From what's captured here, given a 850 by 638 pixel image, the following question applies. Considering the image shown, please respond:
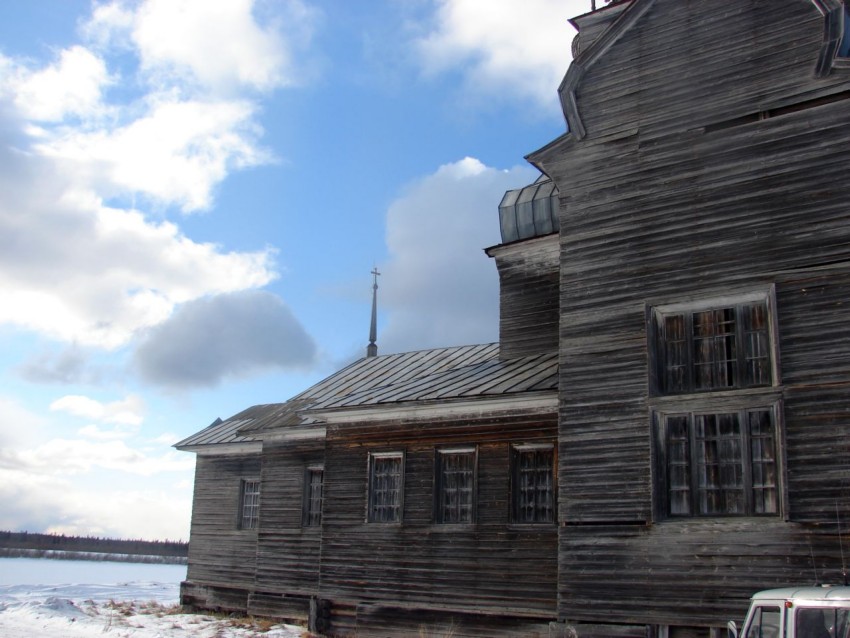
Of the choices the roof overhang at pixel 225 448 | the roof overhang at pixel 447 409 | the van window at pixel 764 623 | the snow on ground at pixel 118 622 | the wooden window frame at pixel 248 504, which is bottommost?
the snow on ground at pixel 118 622

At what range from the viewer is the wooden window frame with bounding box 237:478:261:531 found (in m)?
25.6

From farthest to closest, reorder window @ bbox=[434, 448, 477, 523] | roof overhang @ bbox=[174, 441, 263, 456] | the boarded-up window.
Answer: roof overhang @ bbox=[174, 441, 263, 456] → window @ bbox=[434, 448, 477, 523] → the boarded-up window

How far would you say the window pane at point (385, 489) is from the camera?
18575 millimetres

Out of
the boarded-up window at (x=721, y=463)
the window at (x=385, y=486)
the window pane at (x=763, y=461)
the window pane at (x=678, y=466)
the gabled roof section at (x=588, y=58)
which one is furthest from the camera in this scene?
the window at (x=385, y=486)

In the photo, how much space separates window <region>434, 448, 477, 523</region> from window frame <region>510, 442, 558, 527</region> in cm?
87

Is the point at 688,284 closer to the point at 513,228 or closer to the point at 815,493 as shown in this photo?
the point at 815,493

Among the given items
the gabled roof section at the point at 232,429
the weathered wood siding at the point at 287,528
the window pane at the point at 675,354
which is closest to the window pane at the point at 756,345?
the window pane at the point at 675,354

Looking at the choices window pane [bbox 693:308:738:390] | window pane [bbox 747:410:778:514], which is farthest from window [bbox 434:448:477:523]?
window pane [bbox 747:410:778:514]

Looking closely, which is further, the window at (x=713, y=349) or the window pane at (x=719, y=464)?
the window at (x=713, y=349)

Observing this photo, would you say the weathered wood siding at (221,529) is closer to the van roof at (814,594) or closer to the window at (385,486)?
the window at (385,486)

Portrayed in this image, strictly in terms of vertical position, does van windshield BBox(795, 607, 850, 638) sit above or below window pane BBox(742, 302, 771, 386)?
below

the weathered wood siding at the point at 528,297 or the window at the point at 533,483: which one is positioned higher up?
the weathered wood siding at the point at 528,297

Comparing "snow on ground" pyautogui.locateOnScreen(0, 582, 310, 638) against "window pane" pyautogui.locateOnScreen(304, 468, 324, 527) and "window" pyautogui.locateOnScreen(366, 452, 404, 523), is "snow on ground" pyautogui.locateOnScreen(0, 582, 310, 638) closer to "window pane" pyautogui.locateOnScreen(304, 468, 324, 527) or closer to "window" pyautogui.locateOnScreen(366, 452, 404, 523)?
"window pane" pyautogui.locateOnScreen(304, 468, 324, 527)

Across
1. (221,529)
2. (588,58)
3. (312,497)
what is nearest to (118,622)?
(221,529)
